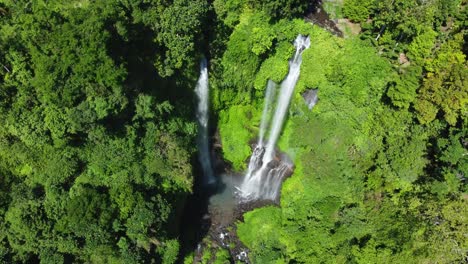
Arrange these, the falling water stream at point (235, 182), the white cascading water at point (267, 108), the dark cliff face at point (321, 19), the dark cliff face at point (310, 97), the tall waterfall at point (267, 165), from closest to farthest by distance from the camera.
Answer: the dark cliff face at point (321, 19)
the dark cliff face at point (310, 97)
the falling water stream at point (235, 182)
the white cascading water at point (267, 108)
the tall waterfall at point (267, 165)

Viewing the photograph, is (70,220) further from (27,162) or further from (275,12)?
(275,12)

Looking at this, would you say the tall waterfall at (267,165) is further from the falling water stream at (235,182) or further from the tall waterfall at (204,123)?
the tall waterfall at (204,123)

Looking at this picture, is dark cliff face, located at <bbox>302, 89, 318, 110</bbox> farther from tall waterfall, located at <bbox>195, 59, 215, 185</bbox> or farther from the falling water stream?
tall waterfall, located at <bbox>195, 59, 215, 185</bbox>

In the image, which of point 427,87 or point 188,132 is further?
point 188,132

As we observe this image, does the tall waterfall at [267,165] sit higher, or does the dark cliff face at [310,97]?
the dark cliff face at [310,97]

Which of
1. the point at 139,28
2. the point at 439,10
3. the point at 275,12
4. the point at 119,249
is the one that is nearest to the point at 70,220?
the point at 119,249

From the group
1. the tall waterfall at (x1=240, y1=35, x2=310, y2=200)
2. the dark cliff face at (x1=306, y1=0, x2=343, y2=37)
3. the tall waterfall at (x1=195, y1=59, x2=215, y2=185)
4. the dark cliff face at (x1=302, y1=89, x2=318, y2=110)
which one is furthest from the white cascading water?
the dark cliff face at (x1=306, y1=0, x2=343, y2=37)

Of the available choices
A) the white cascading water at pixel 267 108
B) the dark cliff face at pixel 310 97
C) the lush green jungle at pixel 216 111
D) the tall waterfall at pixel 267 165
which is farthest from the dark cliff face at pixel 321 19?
the tall waterfall at pixel 267 165
